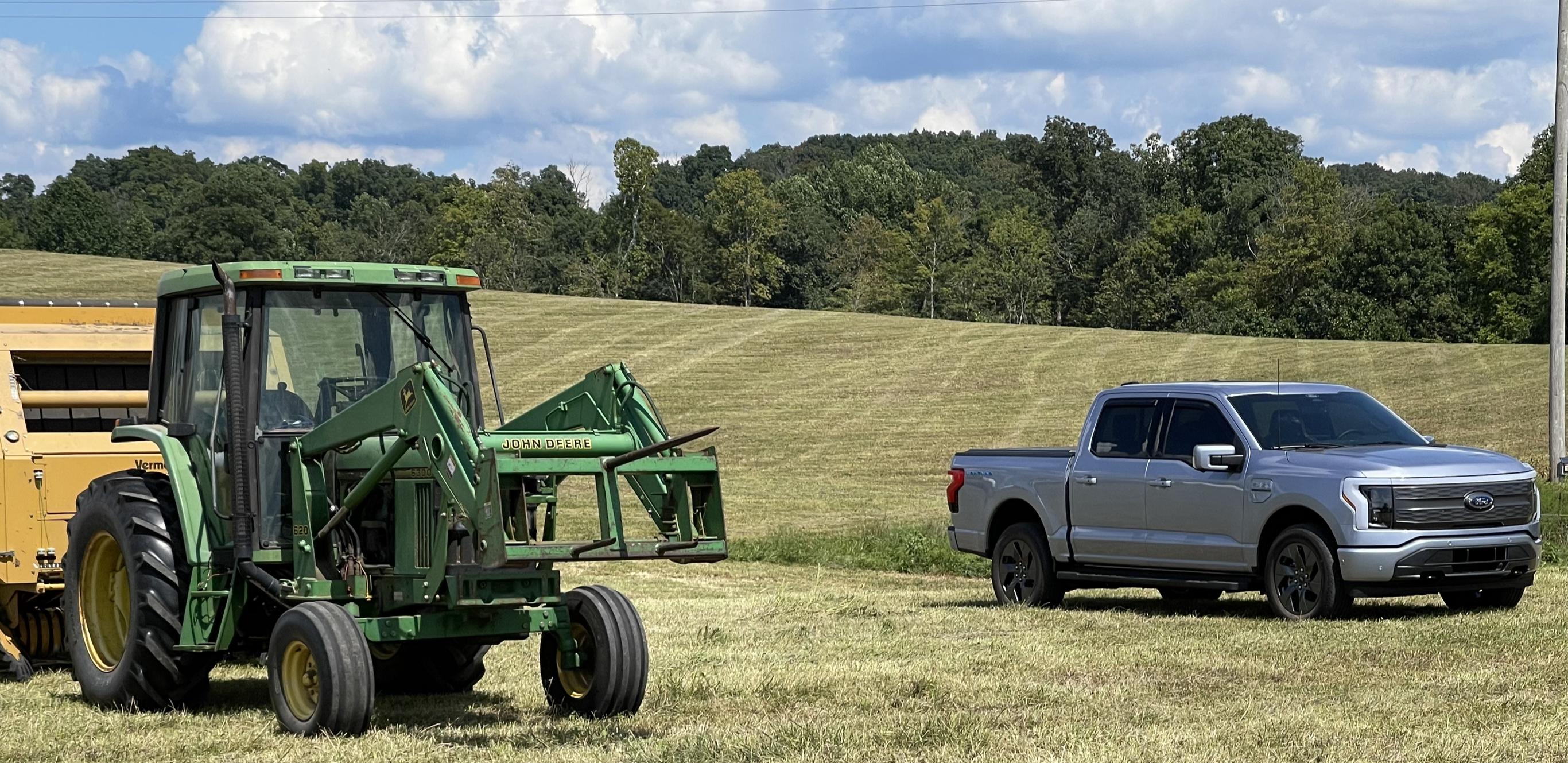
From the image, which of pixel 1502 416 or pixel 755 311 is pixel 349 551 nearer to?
pixel 1502 416

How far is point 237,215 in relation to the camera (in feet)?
318

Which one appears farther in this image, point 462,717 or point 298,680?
point 462,717

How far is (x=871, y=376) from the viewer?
4888 cm

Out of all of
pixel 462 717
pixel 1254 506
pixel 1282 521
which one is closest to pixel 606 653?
pixel 462 717

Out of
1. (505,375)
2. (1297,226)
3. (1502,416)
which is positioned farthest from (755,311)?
(1297,226)

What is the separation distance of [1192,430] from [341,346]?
777 cm

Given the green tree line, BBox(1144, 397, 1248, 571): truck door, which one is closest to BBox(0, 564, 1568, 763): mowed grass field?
BBox(1144, 397, 1248, 571): truck door

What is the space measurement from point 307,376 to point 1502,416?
34.3 meters

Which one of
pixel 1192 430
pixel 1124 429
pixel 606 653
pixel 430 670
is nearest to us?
pixel 606 653

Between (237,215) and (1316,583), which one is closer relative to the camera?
(1316,583)

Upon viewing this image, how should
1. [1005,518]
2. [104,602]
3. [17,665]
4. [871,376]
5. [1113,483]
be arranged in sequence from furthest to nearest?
[871,376] < [1005,518] < [1113,483] < [17,665] < [104,602]

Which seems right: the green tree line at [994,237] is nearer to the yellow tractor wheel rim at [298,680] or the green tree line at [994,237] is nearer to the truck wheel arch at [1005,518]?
the truck wheel arch at [1005,518]

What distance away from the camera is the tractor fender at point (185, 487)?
10.3 meters

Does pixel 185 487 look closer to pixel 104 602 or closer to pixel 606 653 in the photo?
pixel 104 602
